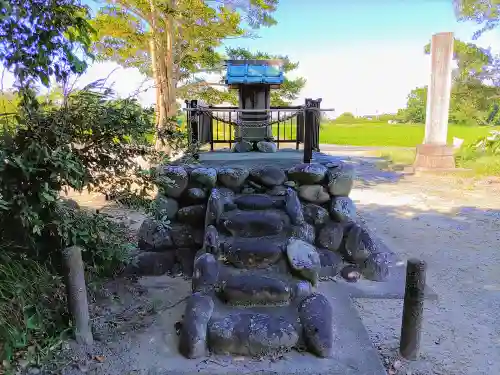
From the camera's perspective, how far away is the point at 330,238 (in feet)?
13.8

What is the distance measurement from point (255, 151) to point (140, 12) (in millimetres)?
6778

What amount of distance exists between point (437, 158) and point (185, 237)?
968 cm

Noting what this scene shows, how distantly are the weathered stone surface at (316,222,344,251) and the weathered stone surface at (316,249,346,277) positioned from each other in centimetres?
6

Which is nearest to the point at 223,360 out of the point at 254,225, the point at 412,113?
the point at 254,225

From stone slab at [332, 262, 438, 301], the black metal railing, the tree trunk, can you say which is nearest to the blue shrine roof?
the black metal railing

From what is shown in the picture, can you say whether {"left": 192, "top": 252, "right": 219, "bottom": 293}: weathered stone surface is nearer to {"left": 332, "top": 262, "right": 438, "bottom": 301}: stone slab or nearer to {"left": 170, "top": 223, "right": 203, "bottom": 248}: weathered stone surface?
{"left": 170, "top": 223, "right": 203, "bottom": 248}: weathered stone surface

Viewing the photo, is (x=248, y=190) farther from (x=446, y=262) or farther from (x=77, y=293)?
(x=446, y=262)

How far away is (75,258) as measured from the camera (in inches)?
108

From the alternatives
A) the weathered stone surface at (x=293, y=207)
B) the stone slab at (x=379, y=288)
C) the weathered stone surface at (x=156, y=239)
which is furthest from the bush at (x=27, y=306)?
the stone slab at (x=379, y=288)

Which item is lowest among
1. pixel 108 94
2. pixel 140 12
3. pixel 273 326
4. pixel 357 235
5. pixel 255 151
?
pixel 273 326

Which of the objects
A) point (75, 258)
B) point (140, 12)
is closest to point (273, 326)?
point (75, 258)

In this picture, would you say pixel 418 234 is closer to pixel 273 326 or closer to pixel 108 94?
pixel 273 326

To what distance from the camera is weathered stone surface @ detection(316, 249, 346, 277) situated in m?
4.09

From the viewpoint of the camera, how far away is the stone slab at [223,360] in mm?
2631
